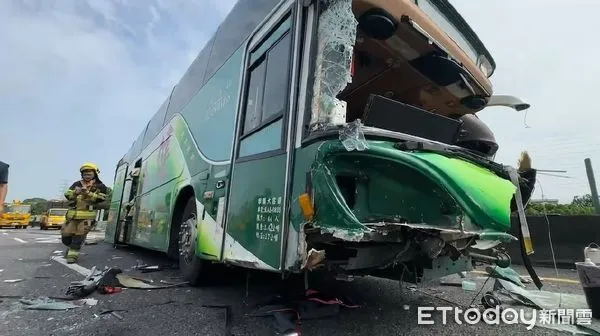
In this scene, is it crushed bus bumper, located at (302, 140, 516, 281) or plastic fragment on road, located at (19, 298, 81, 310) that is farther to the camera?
plastic fragment on road, located at (19, 298, 81, 310)

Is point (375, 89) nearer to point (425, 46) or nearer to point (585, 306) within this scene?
point (425, 46)

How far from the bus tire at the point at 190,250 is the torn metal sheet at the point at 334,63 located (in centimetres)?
230

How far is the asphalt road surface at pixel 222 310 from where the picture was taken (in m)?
2.59

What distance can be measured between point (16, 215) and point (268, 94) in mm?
36846

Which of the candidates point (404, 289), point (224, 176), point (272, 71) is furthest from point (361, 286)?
point (272, 71)

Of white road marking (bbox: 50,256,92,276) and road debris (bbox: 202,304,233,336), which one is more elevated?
road debris (bbox: 202,304,233,336)

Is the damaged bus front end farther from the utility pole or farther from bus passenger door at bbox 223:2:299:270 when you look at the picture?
the utility pole

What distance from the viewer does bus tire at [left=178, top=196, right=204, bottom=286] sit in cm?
393

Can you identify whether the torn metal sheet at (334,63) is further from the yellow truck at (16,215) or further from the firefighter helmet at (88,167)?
the yellow truck at (16,215)

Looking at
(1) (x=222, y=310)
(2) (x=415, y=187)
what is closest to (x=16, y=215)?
(1) (x=222, y=310)

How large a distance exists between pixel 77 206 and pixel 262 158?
5572 mm

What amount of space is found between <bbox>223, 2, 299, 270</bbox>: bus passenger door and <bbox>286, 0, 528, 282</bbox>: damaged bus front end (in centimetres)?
21

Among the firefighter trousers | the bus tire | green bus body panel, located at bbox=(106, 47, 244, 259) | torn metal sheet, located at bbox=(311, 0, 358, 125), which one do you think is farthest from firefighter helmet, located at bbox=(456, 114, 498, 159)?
the firefighter trousers

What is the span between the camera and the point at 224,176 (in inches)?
133
